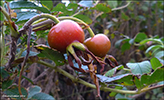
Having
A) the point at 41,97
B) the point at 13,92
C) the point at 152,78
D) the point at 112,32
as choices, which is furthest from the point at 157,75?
the point at 112,32

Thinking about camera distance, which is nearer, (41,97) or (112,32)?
(41,97)

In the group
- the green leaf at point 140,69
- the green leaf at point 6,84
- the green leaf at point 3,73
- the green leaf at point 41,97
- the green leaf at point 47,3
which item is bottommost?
the green leaf at point 41,97

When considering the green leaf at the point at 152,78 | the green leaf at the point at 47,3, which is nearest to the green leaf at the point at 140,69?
the green leaf at the point at 152,78

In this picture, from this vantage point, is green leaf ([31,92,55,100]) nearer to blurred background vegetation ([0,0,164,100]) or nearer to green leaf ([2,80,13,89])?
green leaf ([2,80,13,89])

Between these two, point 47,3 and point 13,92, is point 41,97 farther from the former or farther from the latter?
point 47,3

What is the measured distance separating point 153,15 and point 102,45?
216 cm

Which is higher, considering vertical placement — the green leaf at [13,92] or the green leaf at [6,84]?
the green leaf at [6,84]

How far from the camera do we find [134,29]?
205 cm

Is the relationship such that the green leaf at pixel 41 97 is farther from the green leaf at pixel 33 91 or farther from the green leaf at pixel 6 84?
the green leaf at pixel 6 84

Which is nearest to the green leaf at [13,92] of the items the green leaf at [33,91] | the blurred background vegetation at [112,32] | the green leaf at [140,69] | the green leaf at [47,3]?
the green leaf at [33,91]

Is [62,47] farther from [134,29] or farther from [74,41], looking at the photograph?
[134,29]

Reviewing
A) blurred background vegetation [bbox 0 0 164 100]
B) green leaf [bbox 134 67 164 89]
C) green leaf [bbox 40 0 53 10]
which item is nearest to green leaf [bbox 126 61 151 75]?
green leaf [bbox 134 67 164 89]

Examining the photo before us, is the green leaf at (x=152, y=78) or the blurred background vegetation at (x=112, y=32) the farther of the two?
the blurred background vegetation at (x=112, y=32)

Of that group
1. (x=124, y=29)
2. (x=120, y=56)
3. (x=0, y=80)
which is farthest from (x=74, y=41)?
(x=124, y=29)
